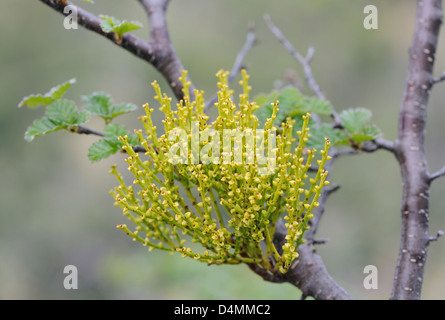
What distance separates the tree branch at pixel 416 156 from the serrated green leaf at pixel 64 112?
33.8 inches

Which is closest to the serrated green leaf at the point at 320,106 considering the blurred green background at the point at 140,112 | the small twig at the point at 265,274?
the small twig at the point at 265,274

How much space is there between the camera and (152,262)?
18.9 feet

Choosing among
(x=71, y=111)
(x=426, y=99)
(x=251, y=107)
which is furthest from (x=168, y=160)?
(x=426, y=99)

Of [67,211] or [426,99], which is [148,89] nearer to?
[67,211]

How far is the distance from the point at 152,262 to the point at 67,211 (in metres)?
3.04

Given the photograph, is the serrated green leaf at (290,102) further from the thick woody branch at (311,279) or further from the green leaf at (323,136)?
the thick woody branch at (311,279)

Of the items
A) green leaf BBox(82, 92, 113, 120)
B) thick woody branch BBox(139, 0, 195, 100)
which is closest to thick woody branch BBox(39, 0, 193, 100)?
thick woody branch BBox(139, 0, 195, 100)

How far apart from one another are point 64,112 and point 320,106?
67 cm

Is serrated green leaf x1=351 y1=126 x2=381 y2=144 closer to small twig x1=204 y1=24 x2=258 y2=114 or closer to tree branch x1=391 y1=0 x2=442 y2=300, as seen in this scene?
tree branch x1=391 y1=0 x2=442 y2=300

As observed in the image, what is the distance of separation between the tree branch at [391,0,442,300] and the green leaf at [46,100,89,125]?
848 millimetres

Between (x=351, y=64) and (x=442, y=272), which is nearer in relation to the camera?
(x=442, y=272)

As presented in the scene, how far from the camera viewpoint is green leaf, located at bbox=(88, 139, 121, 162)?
107cm

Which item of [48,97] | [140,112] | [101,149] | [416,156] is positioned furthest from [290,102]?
[140,112]

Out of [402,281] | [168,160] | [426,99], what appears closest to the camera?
[168,160]
